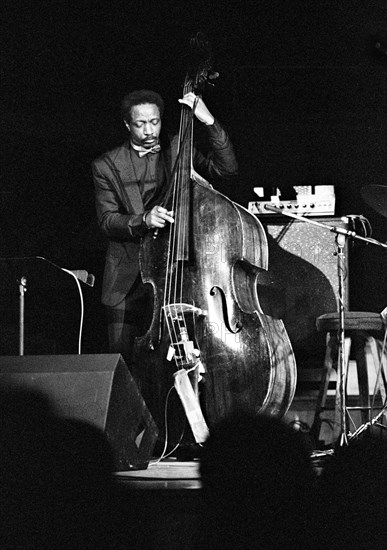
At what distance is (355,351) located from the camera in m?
3.96

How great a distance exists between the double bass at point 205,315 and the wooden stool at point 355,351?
432 millimetres

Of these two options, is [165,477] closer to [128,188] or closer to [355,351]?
[128,188]

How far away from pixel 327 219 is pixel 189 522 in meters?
2.20

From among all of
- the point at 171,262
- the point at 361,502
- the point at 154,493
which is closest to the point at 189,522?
Answer: the point at 154,493

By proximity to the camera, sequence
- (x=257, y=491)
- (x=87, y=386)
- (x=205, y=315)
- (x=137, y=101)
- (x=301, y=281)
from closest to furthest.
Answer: (x=257, y=491) → (x=87, y=386) → (x=205, y=315) → (x=137, y=101) → (x=301, y=281)

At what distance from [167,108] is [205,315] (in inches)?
60.0

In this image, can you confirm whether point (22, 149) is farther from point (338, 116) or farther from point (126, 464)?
point (126, 464)

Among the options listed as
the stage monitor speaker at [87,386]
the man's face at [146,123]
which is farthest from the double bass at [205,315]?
the stage monitor speaker at [87,386]

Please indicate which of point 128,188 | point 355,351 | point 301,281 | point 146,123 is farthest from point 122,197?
point 355,351

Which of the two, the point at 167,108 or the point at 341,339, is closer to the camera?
the point at 341,339

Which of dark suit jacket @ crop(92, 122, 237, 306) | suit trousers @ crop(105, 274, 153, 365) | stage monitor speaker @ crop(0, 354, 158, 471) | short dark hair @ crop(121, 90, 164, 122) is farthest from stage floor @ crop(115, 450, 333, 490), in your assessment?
short dark hair @ crop(121, 90, 164, 122)

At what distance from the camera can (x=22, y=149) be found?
4.36 m

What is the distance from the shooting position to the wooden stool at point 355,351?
349 centimetres

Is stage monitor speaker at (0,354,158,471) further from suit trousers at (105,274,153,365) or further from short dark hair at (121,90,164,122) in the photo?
short dark hair at (121,90,164,122)
